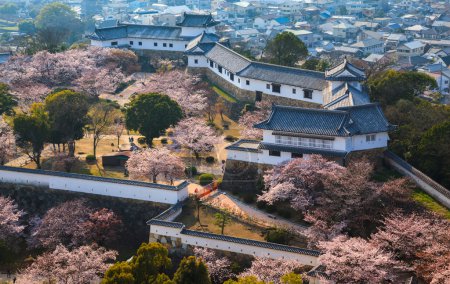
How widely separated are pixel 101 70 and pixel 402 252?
36338 mm

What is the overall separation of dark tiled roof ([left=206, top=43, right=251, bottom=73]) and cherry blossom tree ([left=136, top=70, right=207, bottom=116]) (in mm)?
2587

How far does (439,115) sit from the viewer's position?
40.2m

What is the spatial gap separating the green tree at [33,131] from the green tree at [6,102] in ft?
25.4

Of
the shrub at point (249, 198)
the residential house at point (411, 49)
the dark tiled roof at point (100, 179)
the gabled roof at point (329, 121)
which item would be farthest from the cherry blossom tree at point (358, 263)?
the residential house at point (411, 49)

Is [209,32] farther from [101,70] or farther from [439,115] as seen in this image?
[439,115]

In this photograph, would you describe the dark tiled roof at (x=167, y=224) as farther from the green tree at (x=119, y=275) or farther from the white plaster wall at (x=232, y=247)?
the green tree at (x=119, y=275)

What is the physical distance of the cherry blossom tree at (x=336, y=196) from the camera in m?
30.3

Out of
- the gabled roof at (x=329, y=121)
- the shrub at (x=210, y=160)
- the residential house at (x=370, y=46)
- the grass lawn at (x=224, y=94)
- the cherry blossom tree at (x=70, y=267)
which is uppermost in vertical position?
the gabled roof at (x=329, y=121)

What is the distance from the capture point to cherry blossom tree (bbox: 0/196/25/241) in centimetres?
3541

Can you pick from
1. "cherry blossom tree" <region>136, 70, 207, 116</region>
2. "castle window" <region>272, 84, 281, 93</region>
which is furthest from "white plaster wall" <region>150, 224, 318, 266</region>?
"castle window" <region>272, 84, 281, 93</region>

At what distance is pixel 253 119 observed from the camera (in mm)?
44719

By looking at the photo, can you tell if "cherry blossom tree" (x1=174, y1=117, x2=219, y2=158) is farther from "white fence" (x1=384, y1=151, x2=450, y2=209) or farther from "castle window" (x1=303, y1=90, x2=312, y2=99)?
"white fence" (x1=384, y1=151, x2=450, y2=209)

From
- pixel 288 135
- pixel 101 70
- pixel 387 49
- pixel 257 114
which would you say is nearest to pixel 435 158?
pixel 288 135

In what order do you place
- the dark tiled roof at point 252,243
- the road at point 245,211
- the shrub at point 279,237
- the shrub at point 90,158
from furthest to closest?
the shrub at point 90,158 → the road at point 245,211 → the shrub at point 279,237 → the dark tiled roof at point 252,243
